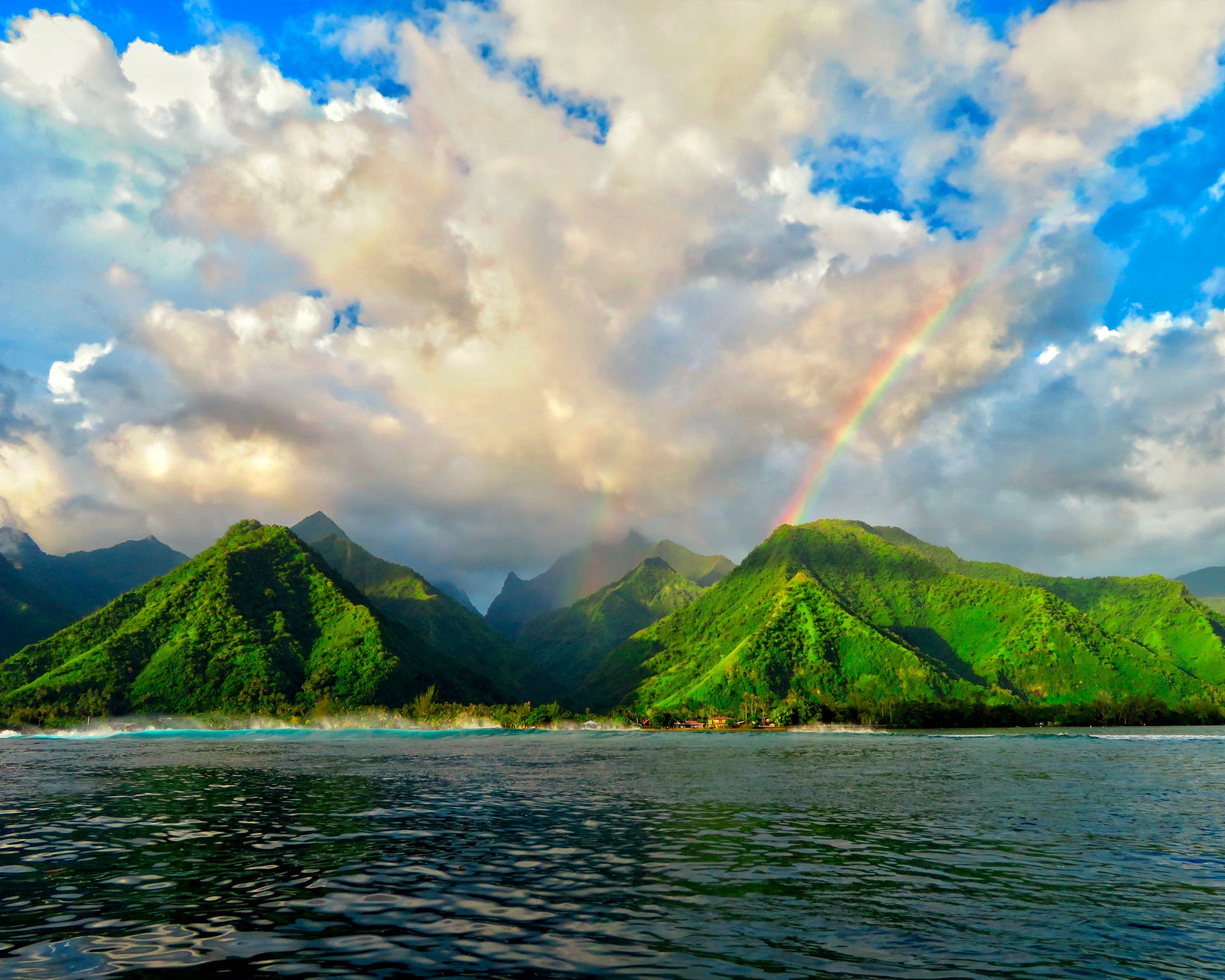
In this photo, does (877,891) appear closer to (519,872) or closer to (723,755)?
(519,872)

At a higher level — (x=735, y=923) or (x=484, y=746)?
(x=735, y=923)

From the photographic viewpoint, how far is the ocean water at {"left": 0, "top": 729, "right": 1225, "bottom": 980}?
70.5ft

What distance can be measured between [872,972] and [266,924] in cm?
1968

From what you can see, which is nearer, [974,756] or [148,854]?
[148,854]

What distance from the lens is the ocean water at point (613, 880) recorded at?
21484 mm

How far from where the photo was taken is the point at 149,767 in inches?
3925

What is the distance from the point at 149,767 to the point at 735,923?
104192mm

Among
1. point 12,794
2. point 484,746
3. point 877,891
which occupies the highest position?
point 877,891

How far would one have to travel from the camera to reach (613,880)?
31766mm

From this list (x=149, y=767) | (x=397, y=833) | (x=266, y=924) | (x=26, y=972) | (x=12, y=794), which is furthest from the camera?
(x=149, y=767)

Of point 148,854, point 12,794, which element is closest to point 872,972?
point 148,854

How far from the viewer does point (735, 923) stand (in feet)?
83.1

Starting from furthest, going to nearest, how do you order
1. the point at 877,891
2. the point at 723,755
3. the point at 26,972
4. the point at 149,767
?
the point at 723,755 → the point at 149,767 → the point at 877,891 → the point at 26,972

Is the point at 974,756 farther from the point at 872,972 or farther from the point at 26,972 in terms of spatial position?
the point at 26,972
